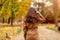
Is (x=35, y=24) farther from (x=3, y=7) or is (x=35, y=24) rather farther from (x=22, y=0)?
(x=22, y=0)

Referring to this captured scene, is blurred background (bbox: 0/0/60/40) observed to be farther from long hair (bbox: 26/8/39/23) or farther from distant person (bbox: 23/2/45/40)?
long hair (bbox: 26/8/39/23)

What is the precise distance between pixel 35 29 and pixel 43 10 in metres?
36.0

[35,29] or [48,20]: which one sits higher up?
Answer: [35,29]

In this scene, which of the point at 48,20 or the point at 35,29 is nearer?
the point at 35,29

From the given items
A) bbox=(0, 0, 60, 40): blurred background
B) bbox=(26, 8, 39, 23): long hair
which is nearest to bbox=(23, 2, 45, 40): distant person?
bbox=(26, 8, 39, 23): long hair

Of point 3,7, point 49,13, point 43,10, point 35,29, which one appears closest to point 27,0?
point 3,7

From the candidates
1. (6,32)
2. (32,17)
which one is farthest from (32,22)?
(6,32)

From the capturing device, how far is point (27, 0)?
2462 cm

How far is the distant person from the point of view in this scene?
841cm

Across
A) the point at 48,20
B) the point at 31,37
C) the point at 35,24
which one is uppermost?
the point at 35,24

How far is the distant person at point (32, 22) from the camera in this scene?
8.41 meters

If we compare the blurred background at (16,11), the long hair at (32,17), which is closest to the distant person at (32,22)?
the long hair at (32,17)

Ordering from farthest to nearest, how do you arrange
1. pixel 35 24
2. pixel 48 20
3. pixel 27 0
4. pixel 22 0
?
pixel 48 20 < pixel 27 0 < pixel 22 0 < pixel 35 24

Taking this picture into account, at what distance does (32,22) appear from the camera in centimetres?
858
